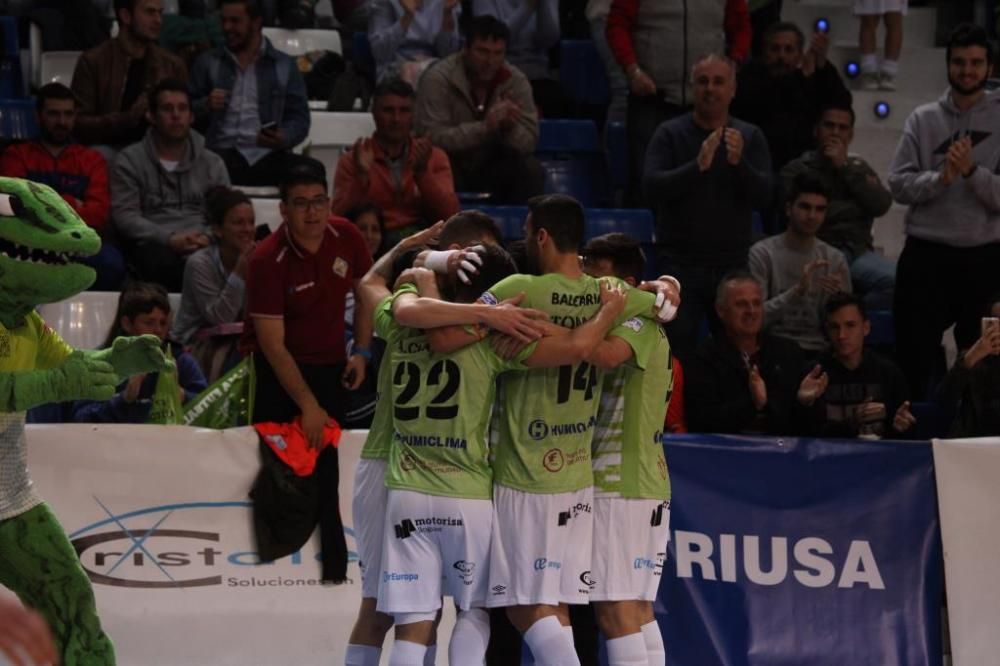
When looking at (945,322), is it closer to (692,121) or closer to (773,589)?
(692,121)

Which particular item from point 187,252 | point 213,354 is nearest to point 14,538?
point 213,354

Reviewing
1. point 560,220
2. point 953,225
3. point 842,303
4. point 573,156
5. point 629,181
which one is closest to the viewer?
point 560,220

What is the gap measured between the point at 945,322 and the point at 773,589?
2.54 meters

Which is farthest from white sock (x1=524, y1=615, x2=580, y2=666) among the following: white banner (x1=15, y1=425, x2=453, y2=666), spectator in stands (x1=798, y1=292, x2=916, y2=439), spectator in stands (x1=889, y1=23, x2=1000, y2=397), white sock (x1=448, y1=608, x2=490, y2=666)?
spectator in stands (x1=889, y1=23, x2=1000, y2=397)

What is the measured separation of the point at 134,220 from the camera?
30.8ft

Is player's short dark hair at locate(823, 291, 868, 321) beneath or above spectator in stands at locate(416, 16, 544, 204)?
beneath

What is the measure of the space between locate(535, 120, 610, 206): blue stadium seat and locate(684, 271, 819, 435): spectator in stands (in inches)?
111

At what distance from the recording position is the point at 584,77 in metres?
12.0

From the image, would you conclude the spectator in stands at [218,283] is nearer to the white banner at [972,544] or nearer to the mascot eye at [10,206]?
the mascot eye at [10,206]

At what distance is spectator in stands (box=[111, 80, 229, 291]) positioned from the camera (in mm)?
9445

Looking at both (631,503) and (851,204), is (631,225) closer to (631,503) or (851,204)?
(851,204)

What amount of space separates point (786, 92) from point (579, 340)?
578 centimetres

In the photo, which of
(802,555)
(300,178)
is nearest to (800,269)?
(802,555)

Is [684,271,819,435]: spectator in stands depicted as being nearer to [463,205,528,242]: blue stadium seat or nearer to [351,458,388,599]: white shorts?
[463,205,528,242]: blue stadium seat
